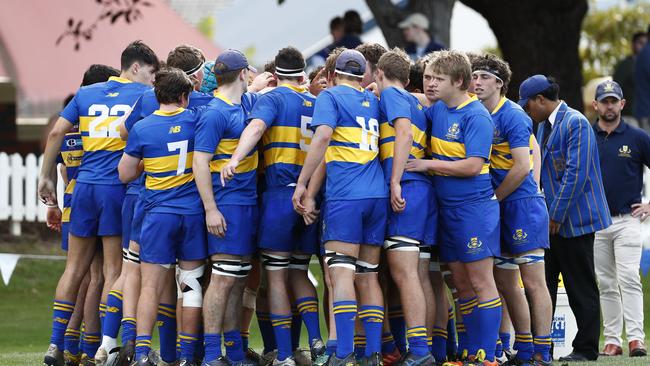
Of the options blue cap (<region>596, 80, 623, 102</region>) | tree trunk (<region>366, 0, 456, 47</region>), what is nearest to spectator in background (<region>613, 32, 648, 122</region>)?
tree trunk (<region>366, 0, 456, 47</region>)

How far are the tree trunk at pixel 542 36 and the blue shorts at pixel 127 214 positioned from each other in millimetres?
9258

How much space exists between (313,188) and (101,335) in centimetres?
225

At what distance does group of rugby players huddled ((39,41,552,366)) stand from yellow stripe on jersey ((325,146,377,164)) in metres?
0.01

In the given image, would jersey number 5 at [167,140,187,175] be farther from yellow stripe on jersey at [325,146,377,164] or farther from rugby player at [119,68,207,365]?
yellow stripe on jersey at [325,146,377,164]

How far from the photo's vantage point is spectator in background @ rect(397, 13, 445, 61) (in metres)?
16.5

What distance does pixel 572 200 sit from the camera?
10422mm

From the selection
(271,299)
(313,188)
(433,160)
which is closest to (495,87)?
(433,160)

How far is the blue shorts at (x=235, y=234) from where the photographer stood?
905 centimetres

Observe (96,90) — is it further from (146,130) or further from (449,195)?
(449,195)

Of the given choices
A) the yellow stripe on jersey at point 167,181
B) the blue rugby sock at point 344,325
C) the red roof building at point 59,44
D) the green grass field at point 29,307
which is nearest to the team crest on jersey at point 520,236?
the blue rugby sock at point 344,325

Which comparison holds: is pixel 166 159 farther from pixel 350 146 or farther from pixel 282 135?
pixel 350 146

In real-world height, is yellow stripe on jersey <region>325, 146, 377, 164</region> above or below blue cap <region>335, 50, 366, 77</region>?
below

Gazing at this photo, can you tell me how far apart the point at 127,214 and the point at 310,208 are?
4.82 feet

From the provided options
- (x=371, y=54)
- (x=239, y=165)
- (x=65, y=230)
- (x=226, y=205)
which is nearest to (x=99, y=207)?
(x=65, y=230)
